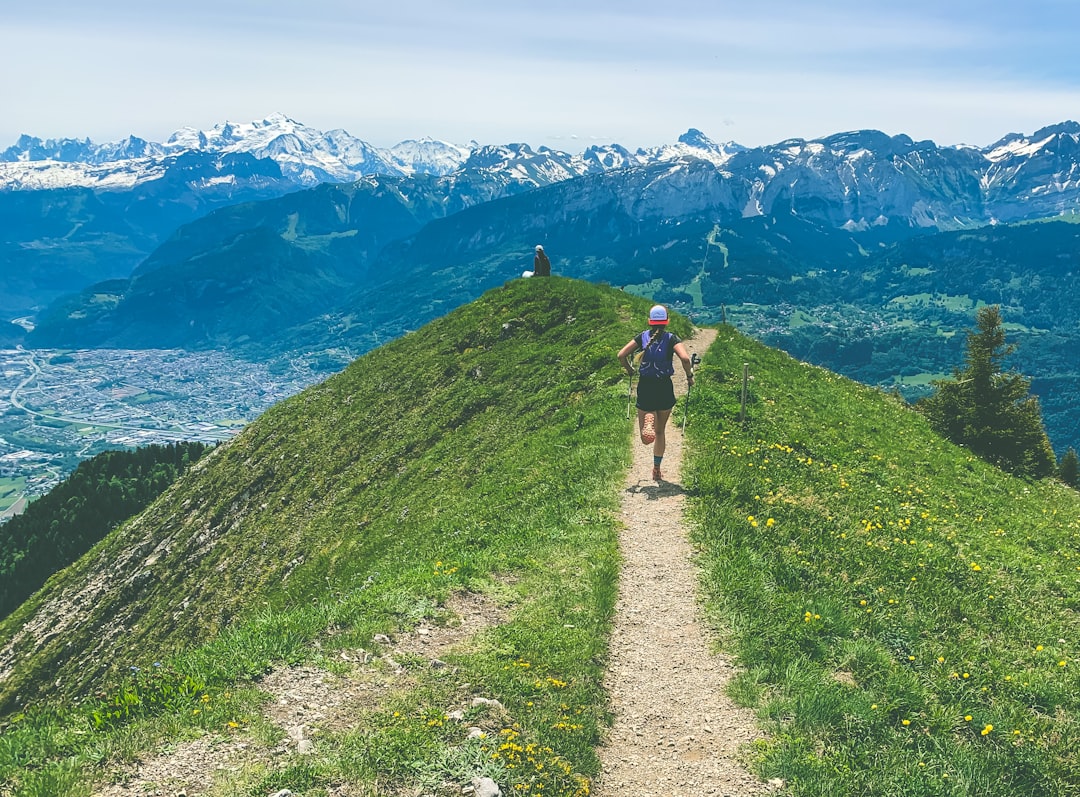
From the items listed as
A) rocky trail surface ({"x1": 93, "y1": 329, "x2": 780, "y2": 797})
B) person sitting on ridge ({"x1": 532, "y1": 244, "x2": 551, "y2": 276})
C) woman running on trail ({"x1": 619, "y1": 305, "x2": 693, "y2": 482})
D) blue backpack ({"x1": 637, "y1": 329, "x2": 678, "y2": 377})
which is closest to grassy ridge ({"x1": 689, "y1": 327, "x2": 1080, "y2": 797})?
rocky trail surface ({"x1": 93, "y1": 329, "x2": 780, "y2": 797})

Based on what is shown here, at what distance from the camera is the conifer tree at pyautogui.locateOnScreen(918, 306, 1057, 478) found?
35156 mm

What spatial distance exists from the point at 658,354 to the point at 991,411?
27400mm

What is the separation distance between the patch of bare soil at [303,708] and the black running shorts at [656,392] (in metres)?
8.25

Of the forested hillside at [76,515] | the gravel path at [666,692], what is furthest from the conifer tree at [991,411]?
the forested hillside at [76,515]

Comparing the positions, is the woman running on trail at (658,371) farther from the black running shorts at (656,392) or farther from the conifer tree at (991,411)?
the conifer tree at (991,411)

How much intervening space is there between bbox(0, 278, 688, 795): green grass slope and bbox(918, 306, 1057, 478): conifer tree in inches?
643

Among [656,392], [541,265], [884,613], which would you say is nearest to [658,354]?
[656,392]

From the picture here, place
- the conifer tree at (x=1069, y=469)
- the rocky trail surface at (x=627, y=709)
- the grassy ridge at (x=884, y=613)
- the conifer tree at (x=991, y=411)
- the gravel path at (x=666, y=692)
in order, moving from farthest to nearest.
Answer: the conifer tree at (x=1069, y=469) < the conifer tree at (x=991, y=411) < the grassy ridge at (x=884, y=613) < the gravel path at (x=666, y=692) < the rocky trail surface at (x=627, y=709)

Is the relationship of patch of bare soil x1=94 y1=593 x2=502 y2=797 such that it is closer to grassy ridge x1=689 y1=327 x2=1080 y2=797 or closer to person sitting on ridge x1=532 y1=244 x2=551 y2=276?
grassy ridge x1=689 y1=327 x2=1080 y2=797

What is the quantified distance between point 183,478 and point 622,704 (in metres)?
53.4

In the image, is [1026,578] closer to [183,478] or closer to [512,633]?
[512,633]

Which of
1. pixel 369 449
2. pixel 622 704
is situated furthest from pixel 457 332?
pixel 622 704

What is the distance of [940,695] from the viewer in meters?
11.3

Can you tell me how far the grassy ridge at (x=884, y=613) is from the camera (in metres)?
9.80
